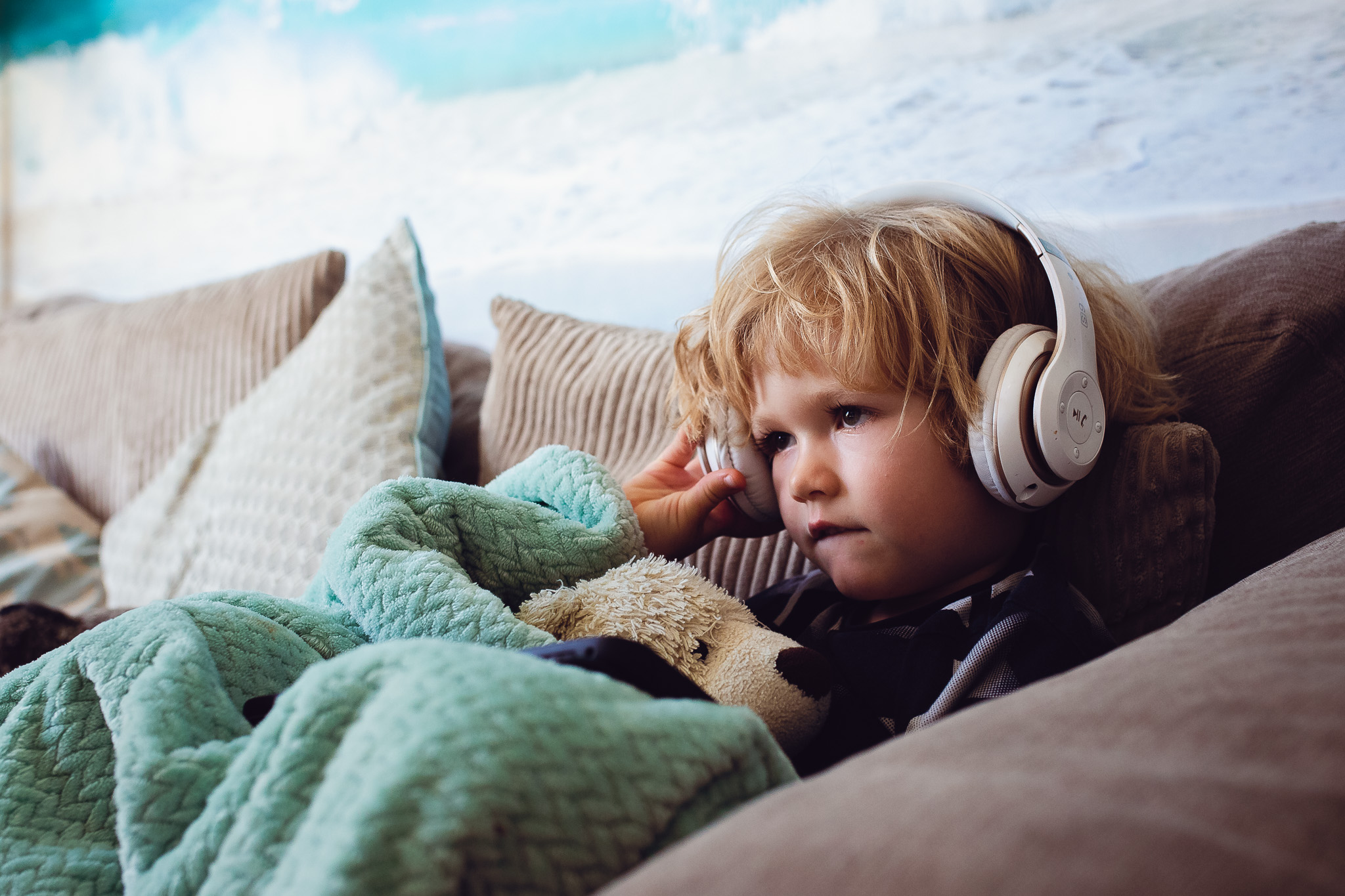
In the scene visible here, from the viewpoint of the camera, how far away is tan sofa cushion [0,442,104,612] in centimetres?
135

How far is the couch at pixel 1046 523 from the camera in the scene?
0.79 feet

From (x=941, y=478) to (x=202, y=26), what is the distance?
2409 millimetres

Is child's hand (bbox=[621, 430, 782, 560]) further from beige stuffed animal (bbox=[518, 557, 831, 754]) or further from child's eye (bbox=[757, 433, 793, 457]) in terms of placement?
beige stuffed animal (bbox=[518, 557, 831, 754])

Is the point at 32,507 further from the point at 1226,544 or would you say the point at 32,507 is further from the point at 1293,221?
the point at 1293,221

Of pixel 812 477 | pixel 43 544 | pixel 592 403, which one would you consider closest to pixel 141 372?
pixel 43 544

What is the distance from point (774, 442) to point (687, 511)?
10cm

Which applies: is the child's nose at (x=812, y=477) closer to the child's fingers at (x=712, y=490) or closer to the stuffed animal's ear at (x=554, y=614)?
the child's fingers at (x=712, y=490)

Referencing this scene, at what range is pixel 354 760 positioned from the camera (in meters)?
0.31

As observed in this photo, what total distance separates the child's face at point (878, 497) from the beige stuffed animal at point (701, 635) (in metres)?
0.12

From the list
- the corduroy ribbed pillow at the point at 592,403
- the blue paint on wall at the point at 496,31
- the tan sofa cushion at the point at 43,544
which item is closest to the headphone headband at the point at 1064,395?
the corduroy ribbed pillow at the point at 592,403

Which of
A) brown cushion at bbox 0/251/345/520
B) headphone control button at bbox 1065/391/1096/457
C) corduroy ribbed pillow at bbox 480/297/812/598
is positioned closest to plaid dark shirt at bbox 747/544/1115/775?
headphone control button at bbox 1065/391/1096/457

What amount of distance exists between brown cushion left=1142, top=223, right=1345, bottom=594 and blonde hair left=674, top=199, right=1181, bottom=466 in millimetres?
45

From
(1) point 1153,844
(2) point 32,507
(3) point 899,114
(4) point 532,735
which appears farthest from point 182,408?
(1) point 1153,844

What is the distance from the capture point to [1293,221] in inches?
42.5
